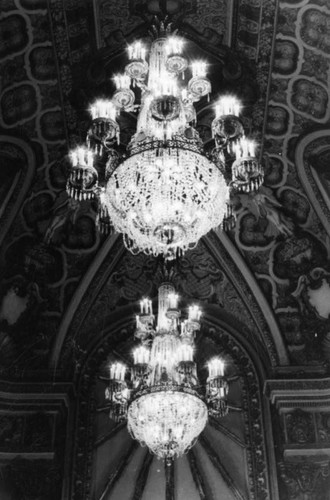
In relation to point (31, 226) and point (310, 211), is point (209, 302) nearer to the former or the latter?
point (310, 211)

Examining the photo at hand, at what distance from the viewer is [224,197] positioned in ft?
23.2

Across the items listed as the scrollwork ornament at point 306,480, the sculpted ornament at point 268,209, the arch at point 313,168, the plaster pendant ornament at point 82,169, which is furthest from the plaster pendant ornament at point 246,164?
the scrollwork ornament at point 306,480

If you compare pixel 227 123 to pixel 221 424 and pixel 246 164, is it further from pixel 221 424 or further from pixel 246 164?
pixel 221 424

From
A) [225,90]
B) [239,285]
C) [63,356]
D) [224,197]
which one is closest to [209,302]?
[239,285]

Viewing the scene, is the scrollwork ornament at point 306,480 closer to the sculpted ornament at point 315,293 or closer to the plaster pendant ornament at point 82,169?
the sculpted ornament at point 315,293

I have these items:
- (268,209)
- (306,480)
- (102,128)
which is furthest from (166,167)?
(306,480)

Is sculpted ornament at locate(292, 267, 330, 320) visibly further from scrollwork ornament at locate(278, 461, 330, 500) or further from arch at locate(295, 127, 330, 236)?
scrollwork ornament at locate(278, 461, 330, 500)

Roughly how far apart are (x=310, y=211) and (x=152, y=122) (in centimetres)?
354

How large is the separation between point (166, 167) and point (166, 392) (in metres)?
2.23

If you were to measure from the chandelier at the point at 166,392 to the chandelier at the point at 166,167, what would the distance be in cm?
121

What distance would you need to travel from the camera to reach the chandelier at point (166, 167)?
262 inches

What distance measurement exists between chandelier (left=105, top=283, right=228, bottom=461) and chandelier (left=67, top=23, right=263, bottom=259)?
3.97 ft

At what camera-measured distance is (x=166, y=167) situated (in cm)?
664

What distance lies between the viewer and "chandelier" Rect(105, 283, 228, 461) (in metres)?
7.39
